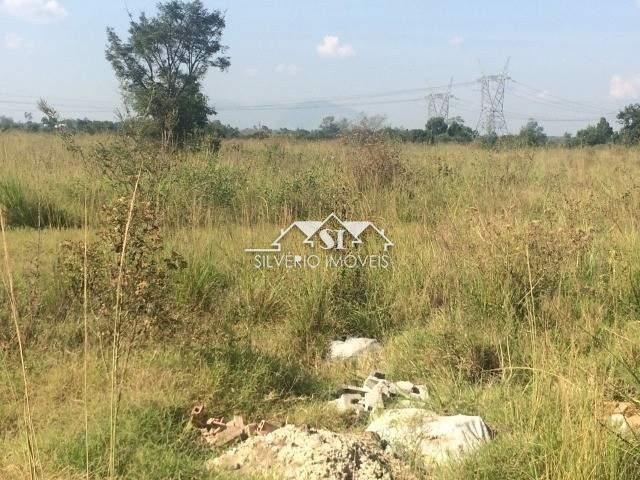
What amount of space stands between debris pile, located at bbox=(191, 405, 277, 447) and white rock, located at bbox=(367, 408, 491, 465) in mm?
607

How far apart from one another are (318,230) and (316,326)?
3.49 feet

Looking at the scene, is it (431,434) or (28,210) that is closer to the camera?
(431,434)

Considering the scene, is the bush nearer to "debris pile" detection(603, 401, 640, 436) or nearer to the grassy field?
the grassy field

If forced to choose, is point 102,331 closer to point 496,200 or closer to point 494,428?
point 494,428

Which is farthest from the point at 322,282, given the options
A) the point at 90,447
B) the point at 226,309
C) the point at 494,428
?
the point at 90,447

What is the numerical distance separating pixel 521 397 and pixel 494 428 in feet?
0.74

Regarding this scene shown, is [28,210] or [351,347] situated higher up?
[28,210]

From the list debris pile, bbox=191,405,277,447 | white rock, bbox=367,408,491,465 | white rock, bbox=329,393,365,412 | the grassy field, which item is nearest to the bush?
the grassy field

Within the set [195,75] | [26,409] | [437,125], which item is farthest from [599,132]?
[26,409]

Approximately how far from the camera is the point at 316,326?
4.52m

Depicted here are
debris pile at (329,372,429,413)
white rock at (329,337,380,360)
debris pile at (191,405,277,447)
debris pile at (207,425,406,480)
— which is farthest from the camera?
white rock at (329,337,380,360)

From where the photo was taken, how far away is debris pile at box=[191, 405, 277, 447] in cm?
285

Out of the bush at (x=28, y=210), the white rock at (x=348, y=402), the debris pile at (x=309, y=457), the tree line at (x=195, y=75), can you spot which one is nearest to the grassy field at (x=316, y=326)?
the bush at (x=28, y=210)

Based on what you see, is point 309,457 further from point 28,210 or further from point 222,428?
point 28,210
